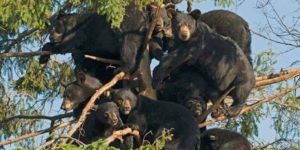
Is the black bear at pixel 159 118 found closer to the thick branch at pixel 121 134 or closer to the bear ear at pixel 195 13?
the thick branch at pixel 121 134

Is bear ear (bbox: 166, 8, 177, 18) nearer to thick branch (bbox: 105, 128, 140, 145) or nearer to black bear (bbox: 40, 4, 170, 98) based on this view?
black bear (bbox: 40, 4, 170, 98)

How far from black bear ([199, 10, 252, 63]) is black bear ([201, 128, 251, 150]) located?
1.23 m

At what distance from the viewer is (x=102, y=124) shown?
1196cm

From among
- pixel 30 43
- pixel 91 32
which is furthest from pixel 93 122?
pixel 30 43

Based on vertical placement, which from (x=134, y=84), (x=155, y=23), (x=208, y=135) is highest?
(x=155, y=23)

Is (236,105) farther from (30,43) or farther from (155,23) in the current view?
Result: (30,43)

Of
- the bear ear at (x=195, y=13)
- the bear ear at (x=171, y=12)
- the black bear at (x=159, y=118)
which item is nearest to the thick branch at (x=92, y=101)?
the black bear at (x=159, y=118)

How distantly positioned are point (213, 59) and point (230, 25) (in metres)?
0.85

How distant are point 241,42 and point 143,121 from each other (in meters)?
2.55

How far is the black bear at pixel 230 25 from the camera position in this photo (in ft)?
44.9

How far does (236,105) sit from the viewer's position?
12.7 m

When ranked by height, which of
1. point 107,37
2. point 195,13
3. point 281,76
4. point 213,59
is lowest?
point 281,76

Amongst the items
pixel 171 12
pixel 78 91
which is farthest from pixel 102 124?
pixel 171 12

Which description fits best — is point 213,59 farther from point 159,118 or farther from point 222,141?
point 159,118
